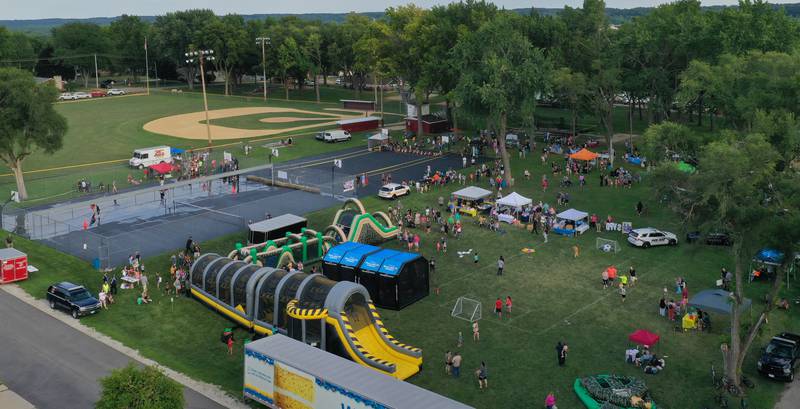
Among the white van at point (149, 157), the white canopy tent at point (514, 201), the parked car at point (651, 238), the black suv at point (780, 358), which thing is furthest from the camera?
the white van at point (149, 157)

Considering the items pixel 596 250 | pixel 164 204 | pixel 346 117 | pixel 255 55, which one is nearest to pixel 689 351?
pixel 596 250

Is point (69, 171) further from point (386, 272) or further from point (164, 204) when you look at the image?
point (386, 272)


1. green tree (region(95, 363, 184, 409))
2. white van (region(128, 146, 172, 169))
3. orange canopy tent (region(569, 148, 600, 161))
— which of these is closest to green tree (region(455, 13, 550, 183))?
orange canopy tent (region(569, 148, 600, 161))

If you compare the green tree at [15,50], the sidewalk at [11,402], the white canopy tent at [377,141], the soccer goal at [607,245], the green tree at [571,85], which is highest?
the green tree at [15,50]

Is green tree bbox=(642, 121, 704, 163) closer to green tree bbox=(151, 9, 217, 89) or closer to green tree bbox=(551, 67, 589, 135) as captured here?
green tree bbox=(551, 67, 589, 135)

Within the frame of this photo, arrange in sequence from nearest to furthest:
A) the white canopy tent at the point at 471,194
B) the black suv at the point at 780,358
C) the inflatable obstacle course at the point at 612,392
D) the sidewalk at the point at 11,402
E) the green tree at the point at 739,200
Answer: the sidewalk at the point at 11,402 → the green tree at the point at 739,200 → the inflatable obstacle course at the point at 612,392 → the black suv at the point at 780,358 → the white canopy tent at the point at 471,194

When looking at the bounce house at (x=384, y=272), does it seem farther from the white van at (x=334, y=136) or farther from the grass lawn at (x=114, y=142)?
the white van at (x=334, y=136)

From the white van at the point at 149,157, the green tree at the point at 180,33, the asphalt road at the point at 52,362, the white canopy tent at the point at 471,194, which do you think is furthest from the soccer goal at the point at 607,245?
the green tree at the point at 180,33
